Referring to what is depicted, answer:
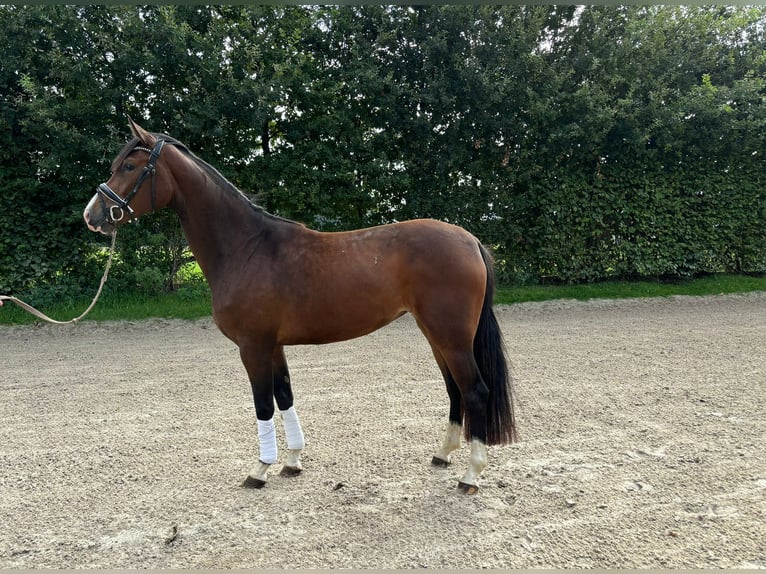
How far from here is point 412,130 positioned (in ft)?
31.6

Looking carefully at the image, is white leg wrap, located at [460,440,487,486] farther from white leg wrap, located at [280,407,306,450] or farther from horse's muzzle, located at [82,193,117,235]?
horse's muzzle, located at [82,193,117,235]

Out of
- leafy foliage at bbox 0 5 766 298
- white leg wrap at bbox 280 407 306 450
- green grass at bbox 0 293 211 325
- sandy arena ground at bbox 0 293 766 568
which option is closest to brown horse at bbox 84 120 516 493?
white leg wrap at bbox 280 407 306 450

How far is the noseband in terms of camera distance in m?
3.01

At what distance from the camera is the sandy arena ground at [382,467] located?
2469mm

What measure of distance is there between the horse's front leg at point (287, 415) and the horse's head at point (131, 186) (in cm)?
137

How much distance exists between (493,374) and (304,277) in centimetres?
150

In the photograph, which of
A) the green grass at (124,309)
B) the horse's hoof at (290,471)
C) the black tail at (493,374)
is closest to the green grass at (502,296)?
the green grass at (124,309)

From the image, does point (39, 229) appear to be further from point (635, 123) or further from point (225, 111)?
point (635, 123)

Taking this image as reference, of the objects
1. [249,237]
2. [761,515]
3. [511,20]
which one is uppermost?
[511,20]

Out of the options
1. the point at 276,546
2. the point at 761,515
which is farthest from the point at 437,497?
the point at 761,515

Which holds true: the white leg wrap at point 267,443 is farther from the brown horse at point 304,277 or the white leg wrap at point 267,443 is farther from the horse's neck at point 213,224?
the horse's neck at point 213,224

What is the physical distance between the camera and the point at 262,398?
316 cm

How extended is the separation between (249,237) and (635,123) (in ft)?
31.2

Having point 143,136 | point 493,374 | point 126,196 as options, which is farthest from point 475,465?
point 143,136
